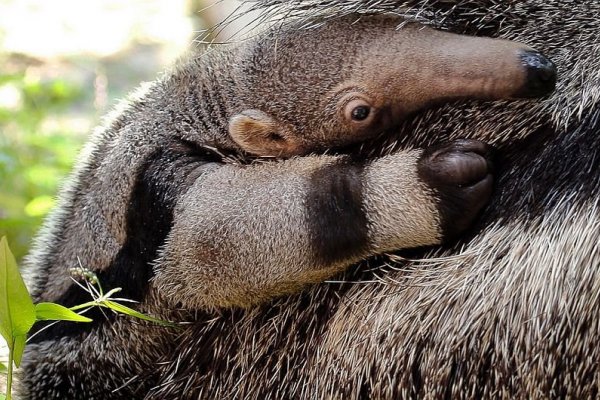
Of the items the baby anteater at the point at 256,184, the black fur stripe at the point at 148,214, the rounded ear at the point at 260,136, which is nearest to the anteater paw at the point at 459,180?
the baby anteater at the point at 256,184

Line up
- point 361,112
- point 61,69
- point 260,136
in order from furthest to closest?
1. point 61,69
2. point 260,136
3. point 361,112

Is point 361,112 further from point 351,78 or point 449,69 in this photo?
point 449,69

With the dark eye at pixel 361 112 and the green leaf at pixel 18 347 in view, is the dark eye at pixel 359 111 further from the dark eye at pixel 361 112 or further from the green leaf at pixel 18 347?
the green leaf at pixel 18 347

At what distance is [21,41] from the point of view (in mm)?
9602

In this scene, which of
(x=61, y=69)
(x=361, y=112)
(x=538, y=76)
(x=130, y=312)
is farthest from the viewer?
(x=61, y=69)

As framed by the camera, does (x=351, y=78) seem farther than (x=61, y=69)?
No

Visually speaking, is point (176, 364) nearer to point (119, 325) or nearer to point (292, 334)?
point (119, 325)

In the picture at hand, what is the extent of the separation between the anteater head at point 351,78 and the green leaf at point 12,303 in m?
0.91

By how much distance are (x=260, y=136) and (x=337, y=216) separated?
20.0 inches

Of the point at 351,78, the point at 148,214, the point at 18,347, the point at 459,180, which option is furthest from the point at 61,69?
the point at 459,180

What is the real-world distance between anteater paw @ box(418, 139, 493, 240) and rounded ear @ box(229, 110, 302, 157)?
58 centimetres

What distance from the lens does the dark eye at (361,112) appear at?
300 cm

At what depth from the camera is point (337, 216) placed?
2.80 meters

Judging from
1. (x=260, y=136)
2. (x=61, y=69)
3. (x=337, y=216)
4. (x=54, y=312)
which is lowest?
(x=61, y=69)
